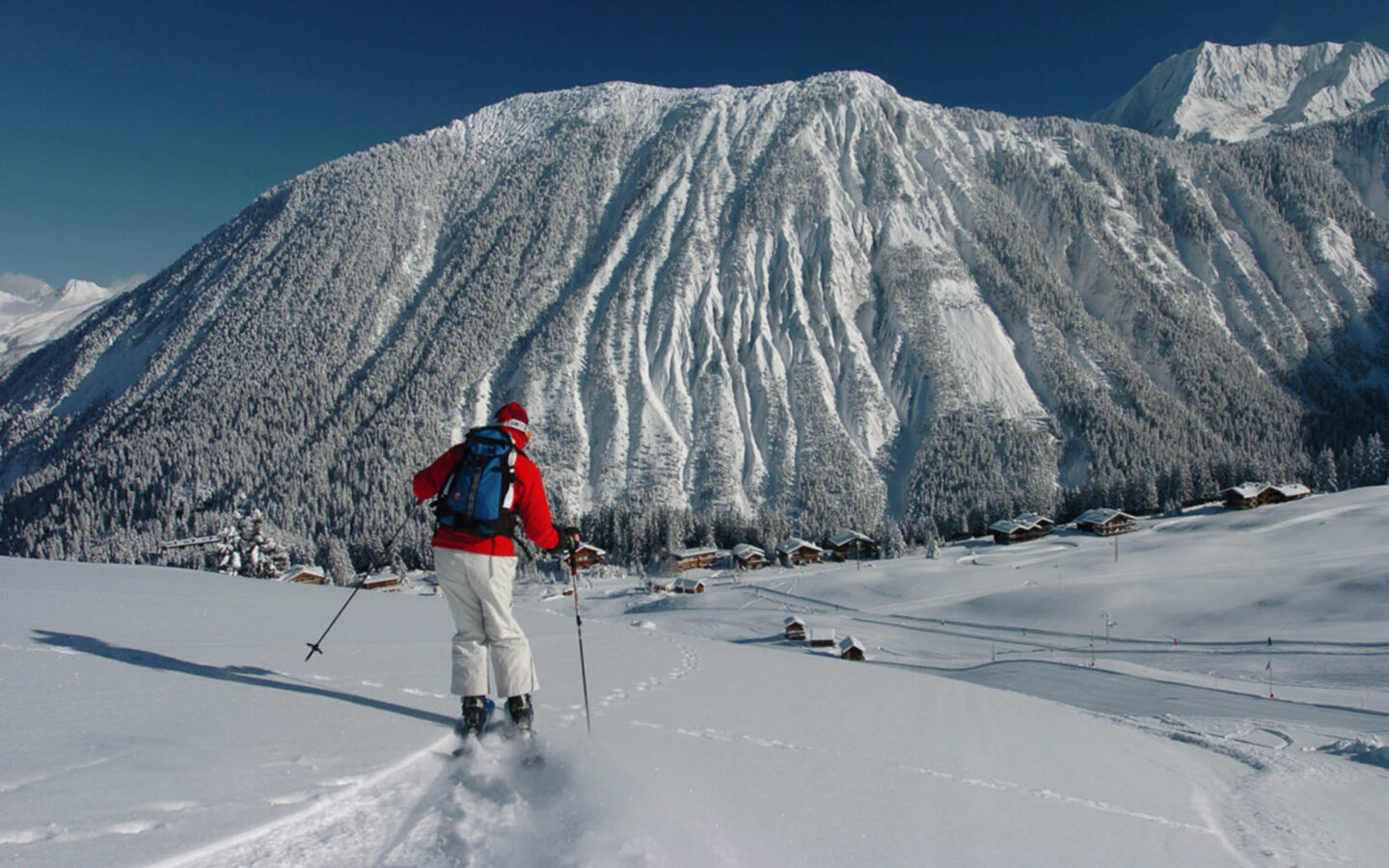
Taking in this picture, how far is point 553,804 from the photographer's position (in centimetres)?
331

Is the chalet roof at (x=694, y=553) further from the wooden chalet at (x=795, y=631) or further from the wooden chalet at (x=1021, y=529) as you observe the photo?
the wooden chalet at (x=795, y=631)

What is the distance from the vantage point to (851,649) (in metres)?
35.1

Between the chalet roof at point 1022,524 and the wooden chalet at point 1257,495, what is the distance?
61.4 ft

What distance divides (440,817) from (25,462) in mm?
179100

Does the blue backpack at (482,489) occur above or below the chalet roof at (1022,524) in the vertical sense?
above

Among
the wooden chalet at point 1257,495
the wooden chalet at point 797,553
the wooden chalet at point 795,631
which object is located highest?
the wooden chalet at point 1257,495

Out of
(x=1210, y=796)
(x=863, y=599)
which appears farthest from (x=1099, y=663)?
(x=1210, y=796)

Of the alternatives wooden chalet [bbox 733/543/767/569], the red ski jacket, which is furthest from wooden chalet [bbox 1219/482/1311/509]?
the red ski jacket

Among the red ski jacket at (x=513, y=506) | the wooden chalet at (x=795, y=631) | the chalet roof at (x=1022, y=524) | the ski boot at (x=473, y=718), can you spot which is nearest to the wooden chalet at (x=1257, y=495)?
the chalet roof at (x=1022, y=524)

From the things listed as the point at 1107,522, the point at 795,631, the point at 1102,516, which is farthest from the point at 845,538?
the point at 795,631

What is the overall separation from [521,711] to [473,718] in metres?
0.34

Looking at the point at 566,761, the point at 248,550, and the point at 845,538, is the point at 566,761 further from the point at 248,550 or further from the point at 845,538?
the point at 845,538

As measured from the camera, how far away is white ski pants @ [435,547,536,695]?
5.02 meters

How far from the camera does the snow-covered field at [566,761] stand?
285cm
